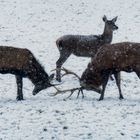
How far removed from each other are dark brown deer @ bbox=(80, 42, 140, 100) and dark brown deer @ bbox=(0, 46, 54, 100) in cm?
124

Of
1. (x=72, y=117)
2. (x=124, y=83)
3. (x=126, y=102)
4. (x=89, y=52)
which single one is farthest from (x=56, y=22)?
(x=72, y=117)

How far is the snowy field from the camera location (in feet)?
31.3

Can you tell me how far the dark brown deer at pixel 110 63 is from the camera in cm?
1267

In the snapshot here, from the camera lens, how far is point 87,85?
1285 cm

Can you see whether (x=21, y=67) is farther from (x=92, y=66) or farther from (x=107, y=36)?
(x=107, y=36)

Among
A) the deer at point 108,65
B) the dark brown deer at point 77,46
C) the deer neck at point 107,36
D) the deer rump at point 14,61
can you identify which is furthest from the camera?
the deer neck at point 107,36

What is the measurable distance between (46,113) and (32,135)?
163 cm

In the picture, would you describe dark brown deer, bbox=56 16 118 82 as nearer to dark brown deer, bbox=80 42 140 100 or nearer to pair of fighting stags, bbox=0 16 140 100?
pair of fighting stags, bbox=0 16 140 100

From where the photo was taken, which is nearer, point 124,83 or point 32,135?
point 32,135

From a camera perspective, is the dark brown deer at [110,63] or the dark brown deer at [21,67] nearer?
the dark brown deer at [110,63]

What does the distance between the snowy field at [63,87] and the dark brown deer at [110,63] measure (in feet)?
1.60

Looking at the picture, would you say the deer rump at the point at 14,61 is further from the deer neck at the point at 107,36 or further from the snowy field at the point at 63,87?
the deer neck at the point at 107,36

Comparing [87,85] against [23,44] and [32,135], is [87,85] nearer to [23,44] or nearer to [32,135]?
[32,135]

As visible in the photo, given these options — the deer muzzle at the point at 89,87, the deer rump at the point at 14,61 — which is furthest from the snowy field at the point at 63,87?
the deer rump at the point at 14,61
